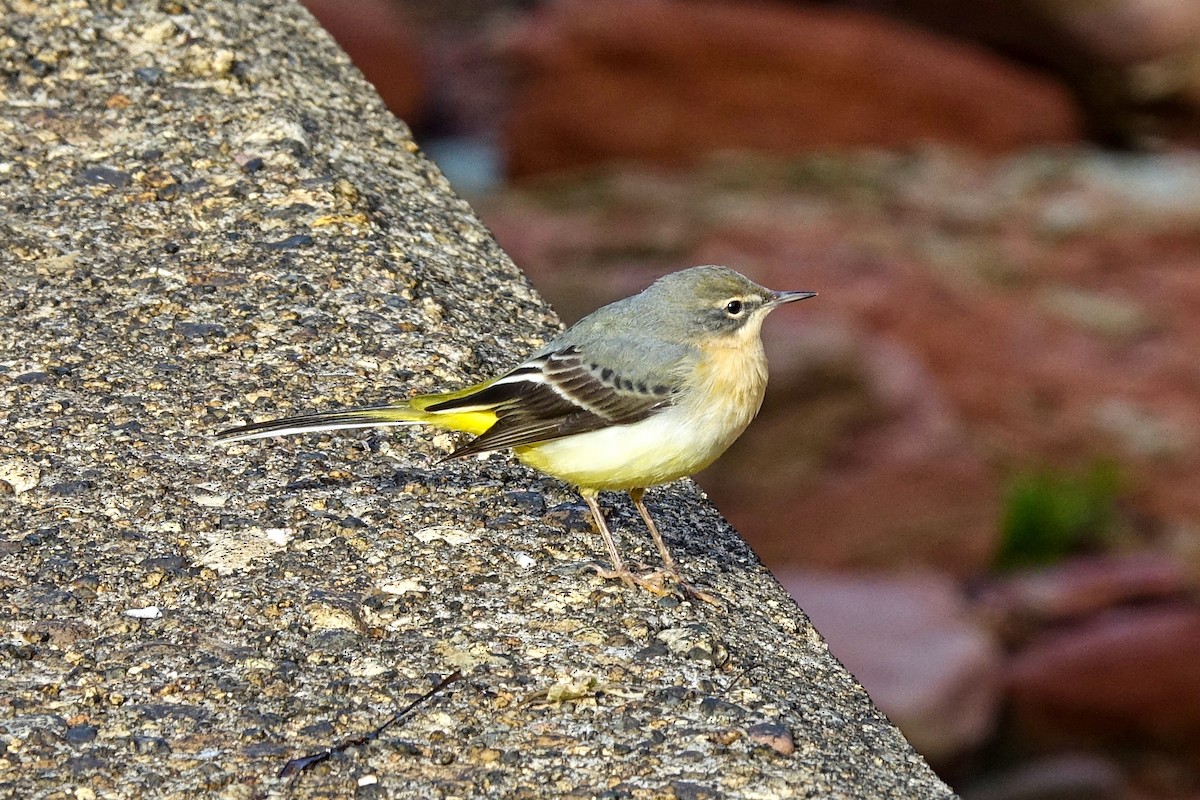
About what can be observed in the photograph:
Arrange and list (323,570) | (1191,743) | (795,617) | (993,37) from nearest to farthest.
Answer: (323,570)
(795,617)
(1191,743)
(993,37)

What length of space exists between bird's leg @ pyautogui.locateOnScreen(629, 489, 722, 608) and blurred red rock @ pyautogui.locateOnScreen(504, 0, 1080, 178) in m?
11.0

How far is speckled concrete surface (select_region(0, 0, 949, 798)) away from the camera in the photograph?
120 inches

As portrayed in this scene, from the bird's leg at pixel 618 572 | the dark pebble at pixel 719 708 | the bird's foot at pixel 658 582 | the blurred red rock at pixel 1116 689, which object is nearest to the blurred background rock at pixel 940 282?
the blurred red rock at pixel 1116 689

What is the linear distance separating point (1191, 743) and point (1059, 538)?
6.46 feet

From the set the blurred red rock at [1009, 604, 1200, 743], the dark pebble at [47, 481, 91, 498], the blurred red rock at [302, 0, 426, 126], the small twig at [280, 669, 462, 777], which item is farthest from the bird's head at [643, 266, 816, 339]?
the blurred red rock at [302, 0, 426, 126]

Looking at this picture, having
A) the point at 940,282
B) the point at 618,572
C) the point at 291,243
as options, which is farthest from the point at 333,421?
the point at 940,282

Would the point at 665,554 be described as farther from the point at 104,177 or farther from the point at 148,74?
the point at 148,74

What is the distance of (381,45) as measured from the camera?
16.8 metres

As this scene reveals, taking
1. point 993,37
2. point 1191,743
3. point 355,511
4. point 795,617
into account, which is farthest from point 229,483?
point 993,37

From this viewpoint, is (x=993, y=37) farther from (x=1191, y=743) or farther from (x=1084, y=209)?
(x=1191, y=743)

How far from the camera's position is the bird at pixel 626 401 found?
3.95m

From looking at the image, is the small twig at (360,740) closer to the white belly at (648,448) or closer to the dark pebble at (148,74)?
the white belly at (648,448)

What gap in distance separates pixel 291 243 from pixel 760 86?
430 inches

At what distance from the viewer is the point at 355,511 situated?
3.75 m
